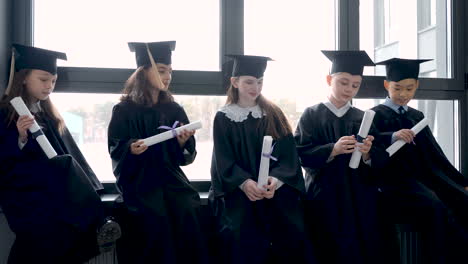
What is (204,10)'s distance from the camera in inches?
114

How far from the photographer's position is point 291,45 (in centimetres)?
299

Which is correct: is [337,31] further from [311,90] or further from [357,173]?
[357,173]

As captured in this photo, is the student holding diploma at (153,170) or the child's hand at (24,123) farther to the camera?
the student holding diploma at (153,170)

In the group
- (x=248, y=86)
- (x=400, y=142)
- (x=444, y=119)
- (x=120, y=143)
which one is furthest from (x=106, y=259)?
(x=444, y=119)

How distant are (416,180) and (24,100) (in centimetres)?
232

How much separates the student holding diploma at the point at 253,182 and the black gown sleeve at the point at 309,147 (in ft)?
0.33

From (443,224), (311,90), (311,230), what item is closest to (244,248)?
(311,230)

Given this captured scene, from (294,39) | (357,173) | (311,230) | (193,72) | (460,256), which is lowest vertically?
(460,256)

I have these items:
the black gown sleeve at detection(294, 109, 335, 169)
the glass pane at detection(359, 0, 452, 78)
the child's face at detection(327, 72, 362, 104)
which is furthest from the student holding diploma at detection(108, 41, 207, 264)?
the glass pane at detection(359, 0, 452, 78)

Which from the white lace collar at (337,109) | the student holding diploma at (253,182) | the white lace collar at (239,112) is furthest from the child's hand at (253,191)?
the white lace collar at (337,109)

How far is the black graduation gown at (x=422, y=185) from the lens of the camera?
2.33 metres

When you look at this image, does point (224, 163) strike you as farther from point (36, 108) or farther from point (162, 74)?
point (36, 108)

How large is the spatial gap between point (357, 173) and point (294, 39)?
1153 mm

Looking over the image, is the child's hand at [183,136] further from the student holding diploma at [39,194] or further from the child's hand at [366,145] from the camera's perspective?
the child's hand at [366,145]
